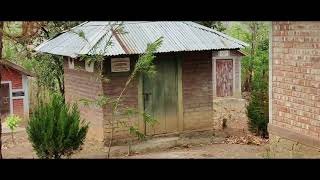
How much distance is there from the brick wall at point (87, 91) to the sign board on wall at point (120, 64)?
49 cm

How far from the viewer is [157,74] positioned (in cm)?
1168

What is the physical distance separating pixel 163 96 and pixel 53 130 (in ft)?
11.7

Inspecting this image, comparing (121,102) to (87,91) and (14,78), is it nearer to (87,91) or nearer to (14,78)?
(87,91)

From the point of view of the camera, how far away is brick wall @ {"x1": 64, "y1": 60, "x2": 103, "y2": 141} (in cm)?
1144

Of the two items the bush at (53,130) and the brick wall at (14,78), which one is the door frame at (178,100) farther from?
the brick wall at (14,78)

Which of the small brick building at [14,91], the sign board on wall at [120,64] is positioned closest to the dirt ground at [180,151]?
the sign board on wall at [120,64]

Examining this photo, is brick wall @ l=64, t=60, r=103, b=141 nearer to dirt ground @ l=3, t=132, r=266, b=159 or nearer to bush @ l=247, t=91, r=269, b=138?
dirt ground @ l=3, t=132, r=266, b=159

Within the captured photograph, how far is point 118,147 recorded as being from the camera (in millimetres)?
11148

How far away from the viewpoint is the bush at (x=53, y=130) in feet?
29.9

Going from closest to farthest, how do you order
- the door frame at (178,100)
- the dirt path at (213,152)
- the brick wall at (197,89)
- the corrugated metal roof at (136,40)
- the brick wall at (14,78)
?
1. the dirt path at (213,152)
2. the corrugated metal roof at (136,40)
3. the door frame at (178,100)
4. the brick wall at (197,89)
5. the brick wall at (14,78)

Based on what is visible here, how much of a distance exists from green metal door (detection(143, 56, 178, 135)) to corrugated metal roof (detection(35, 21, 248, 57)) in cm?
57

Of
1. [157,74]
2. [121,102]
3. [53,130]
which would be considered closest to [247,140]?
[157,74]
